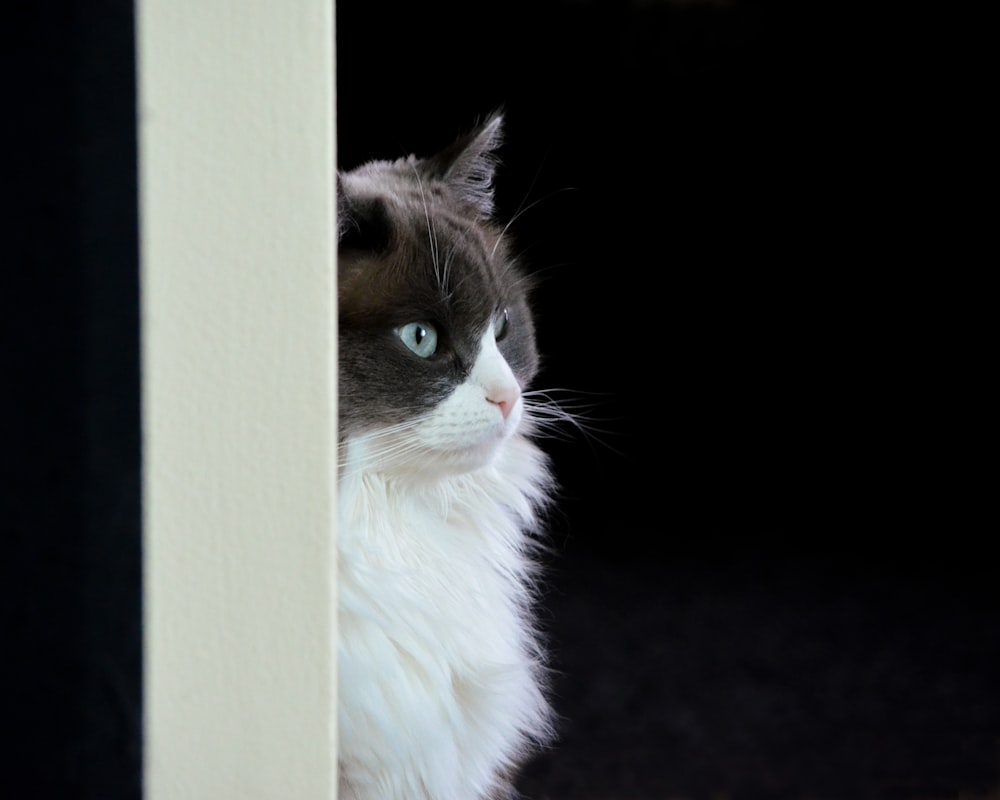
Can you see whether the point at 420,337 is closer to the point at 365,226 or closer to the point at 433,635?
the point at 365,226

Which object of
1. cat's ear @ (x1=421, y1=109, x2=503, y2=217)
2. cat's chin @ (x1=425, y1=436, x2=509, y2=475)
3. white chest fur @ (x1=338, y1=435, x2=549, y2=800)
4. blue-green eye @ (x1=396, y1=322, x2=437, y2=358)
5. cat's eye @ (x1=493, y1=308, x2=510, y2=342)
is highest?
cat's ear @ (x1=421, y1=109, x2=503, y2=217)

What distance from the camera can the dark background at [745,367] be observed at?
52.6 inches

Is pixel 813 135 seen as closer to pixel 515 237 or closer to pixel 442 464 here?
pixel 515 237

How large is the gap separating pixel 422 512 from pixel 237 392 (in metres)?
0.43

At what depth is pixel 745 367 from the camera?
1.50 m

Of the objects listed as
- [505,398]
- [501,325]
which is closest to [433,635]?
[505,398]

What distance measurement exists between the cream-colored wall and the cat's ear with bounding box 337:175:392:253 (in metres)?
0.34

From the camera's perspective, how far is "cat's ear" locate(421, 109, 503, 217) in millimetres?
1081

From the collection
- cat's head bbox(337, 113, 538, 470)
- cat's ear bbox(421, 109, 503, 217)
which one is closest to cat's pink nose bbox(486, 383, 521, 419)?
cat's head bbox(337, 113, 538, 470)

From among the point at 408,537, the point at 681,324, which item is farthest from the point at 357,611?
the point at 681,324

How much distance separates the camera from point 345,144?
1277mm

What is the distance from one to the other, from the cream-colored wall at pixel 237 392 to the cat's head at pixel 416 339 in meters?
0.30

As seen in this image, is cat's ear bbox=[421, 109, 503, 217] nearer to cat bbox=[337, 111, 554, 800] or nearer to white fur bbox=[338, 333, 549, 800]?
cat bbox=[337, 111, 554, 800]

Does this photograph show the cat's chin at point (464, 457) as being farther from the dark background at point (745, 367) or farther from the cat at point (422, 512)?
the dark background at point (745, 367)
